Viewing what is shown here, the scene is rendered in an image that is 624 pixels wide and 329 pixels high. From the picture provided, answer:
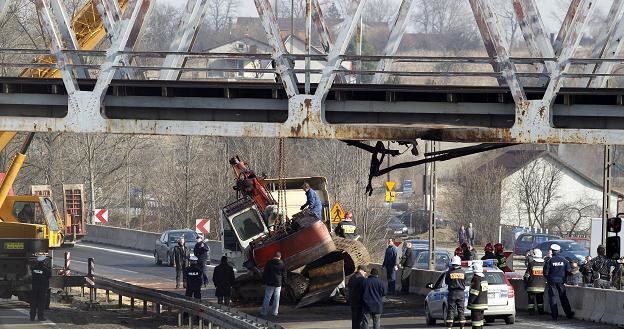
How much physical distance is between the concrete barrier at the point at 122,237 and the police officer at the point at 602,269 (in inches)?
1210

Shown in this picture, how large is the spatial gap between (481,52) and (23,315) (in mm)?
63466

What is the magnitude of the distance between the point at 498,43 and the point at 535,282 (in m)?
11.7

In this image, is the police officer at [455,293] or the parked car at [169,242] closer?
the police officer at [455,293]

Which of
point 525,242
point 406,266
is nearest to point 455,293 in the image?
point 406,266

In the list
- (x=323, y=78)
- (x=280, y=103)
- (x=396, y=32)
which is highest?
(x=396, y=32)

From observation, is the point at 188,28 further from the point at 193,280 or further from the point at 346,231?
the point at 346,231

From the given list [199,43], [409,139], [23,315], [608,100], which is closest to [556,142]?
[608,100]

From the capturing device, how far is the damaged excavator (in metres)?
28.7

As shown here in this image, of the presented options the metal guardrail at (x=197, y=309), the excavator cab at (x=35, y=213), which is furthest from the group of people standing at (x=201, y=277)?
the excavator cab at (x=35, y=213)

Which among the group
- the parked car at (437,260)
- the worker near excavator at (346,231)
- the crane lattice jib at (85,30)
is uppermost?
the crane lattice jib at (85,30)

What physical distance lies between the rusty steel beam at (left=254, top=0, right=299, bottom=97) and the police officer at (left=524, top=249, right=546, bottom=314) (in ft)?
37.5

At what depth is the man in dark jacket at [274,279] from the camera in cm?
2794

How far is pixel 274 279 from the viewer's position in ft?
91.7

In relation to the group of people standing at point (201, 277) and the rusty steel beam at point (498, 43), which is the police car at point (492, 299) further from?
the rusty steel beam at point (498, 43)
